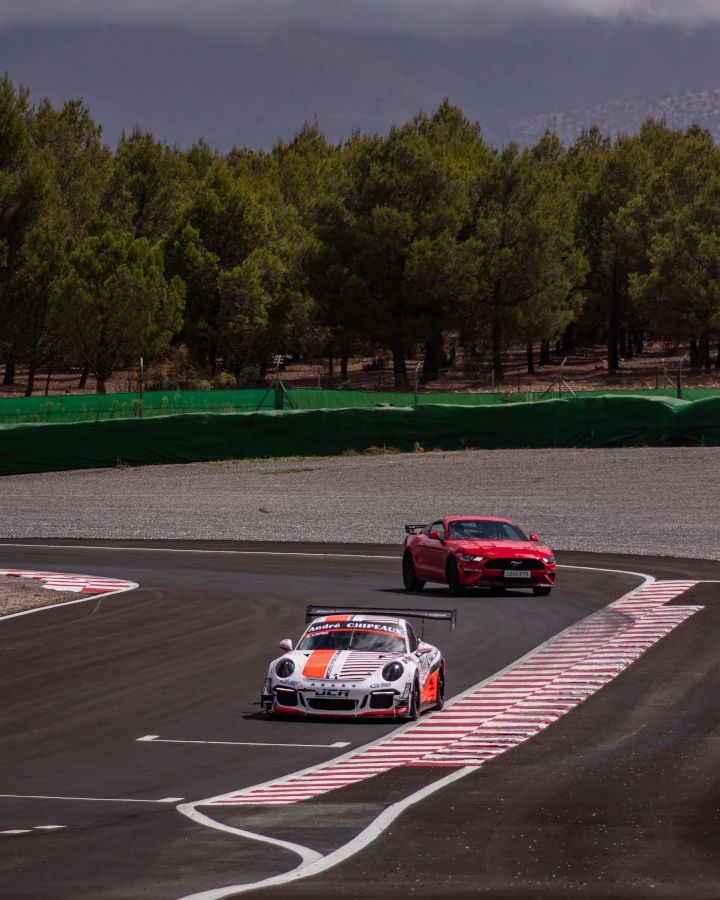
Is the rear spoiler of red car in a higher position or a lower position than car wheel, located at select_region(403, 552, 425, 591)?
higher

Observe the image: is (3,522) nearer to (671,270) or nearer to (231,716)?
(231,716)

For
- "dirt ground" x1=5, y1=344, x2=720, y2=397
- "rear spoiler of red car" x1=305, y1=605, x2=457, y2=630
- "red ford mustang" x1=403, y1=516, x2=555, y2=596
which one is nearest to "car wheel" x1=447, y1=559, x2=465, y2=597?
"red ford mustang" x1=403, y1=516, x2=555, y2=596

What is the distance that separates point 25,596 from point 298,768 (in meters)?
14.5

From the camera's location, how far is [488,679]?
1647 cm

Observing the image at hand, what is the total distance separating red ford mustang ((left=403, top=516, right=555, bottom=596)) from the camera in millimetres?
24312

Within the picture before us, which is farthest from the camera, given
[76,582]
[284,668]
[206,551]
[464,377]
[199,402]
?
[464,377]

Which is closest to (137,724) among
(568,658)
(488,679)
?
(488,679)

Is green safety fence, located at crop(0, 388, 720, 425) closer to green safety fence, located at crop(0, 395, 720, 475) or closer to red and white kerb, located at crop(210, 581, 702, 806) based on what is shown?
green safety fence, located at crop(0, 395, 720, 475)

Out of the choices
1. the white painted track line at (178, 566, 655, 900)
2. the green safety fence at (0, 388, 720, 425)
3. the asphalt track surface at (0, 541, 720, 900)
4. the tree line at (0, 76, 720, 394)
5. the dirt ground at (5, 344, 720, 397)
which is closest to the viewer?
the white painted track line at (178, 566, 655, 900)

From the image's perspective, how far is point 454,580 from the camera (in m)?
24.7

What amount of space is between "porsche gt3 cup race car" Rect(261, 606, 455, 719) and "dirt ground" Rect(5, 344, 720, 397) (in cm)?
5300

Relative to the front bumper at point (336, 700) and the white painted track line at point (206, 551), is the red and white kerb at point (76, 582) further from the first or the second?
the front bumper at point (336, 700)

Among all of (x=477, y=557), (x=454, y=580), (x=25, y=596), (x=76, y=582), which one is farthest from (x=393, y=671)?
(x=76, y=582)

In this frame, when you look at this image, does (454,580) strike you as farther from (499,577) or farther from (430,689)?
(430,689)
